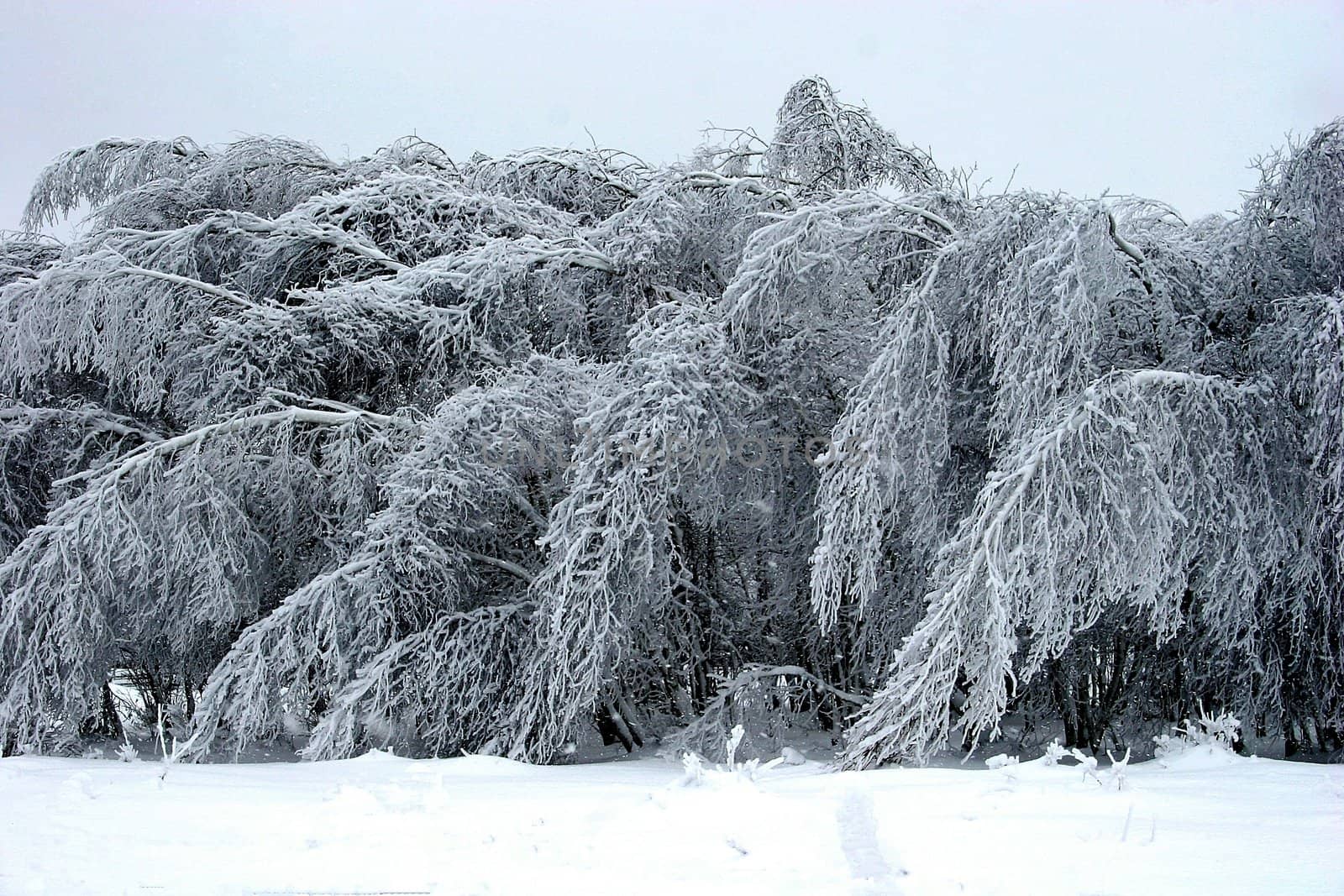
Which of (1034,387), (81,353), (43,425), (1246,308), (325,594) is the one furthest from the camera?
(43,425)

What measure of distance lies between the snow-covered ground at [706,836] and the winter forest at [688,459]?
3.85 feet

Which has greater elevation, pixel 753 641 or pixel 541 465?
pixel 541 465

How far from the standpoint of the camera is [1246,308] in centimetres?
644

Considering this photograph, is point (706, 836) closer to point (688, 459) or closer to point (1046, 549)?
point (1046, 549)

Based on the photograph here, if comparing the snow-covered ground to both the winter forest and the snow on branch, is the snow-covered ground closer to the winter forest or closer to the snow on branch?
the snow on branch

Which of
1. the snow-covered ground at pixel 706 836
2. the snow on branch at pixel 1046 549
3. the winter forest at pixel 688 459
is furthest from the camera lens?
the winter forest at pixel 688 459

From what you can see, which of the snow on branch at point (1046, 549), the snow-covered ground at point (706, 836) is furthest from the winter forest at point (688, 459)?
the snow-covered ground at point (706, 836)

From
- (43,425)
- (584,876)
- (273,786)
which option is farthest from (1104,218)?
(43,425)

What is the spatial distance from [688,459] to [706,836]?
3.01 metres

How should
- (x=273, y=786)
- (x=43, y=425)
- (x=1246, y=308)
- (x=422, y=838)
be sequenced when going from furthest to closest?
1. (x=43, y=425)
2. (x=1246, y=308)
3. (x=273, y=786)
4. (x=422, y=838)

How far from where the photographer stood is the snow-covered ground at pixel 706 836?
321cm

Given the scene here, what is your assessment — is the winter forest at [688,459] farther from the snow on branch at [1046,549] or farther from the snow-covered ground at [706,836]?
the snow-covered ground at [706,836]

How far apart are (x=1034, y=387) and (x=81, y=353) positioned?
20.7 ft

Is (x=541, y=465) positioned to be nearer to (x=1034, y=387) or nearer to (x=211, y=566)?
(x=211, y=566)
